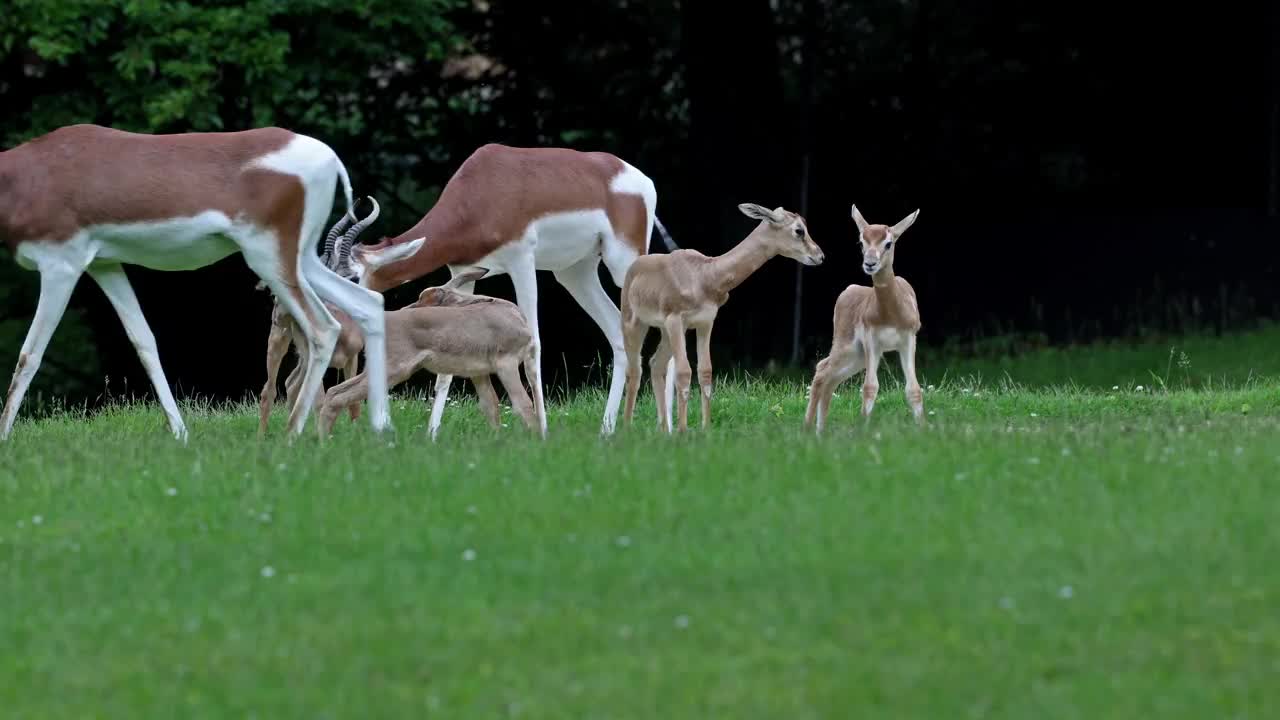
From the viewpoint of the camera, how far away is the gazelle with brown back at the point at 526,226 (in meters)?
12.7

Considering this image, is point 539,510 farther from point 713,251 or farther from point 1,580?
point 713,251

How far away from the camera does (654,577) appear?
7211 mm

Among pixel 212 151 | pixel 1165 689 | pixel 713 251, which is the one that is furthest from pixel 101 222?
pixel 713 251

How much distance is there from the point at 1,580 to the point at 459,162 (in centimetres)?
1506

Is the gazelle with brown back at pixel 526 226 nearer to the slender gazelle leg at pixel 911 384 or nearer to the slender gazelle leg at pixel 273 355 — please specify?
the slender gazelle leg at pixel 273 355

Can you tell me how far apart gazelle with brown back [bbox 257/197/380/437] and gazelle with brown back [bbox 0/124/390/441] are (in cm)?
45

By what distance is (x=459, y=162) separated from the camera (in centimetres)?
2234

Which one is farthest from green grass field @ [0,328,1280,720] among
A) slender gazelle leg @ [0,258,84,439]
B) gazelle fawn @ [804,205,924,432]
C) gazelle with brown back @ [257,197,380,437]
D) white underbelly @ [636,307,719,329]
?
white underbelly @ [636,307,719,329]

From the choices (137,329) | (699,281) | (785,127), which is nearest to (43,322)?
(137,329)

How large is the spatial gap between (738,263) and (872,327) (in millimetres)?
884

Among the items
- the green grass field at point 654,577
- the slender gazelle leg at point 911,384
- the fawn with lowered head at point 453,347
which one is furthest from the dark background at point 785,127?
the green grass field at point 654,577

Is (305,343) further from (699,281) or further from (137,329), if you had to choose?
(699,281)

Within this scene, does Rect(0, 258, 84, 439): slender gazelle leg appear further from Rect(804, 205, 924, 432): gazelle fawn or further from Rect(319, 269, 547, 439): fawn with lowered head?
Rect(804, 205, 924, 432): gazelle fawn

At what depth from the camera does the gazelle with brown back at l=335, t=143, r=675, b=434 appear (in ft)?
41.6
